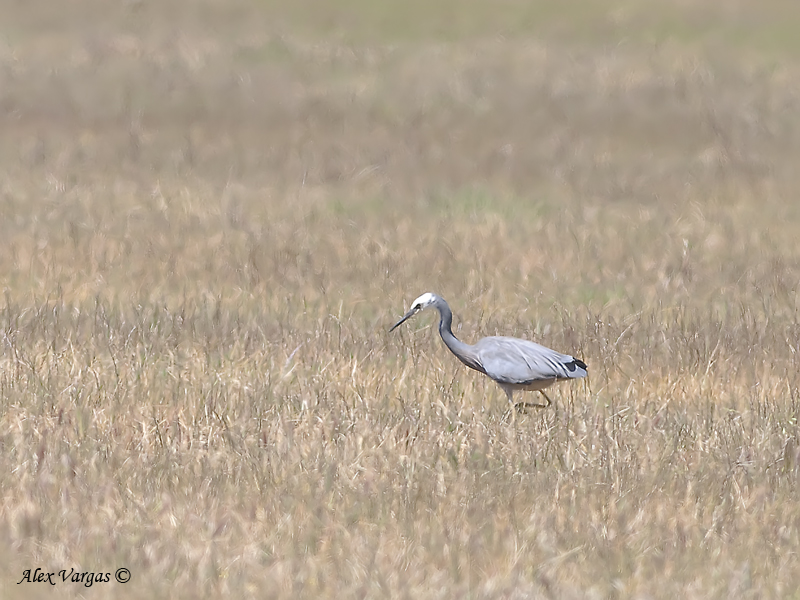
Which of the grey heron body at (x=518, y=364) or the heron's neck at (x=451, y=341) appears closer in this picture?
the grey heron body at (x=518, y=364)

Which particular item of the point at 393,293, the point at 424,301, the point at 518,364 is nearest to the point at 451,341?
the point at 424,301

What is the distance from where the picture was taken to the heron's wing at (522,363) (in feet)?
25.9

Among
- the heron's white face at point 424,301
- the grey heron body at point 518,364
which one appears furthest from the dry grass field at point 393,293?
the heron's white face at point 424,301

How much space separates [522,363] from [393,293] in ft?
13.8

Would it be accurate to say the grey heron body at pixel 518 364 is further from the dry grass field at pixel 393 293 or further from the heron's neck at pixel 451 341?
the dry grass field at pixel 393 293

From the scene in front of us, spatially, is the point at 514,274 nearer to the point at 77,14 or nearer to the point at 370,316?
the point at 370,316

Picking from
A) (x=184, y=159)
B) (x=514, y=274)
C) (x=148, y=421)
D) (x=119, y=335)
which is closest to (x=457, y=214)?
(x=514, y=274)

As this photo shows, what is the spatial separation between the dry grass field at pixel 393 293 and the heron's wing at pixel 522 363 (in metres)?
0.21

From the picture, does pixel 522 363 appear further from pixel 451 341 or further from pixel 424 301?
pixel 424 301

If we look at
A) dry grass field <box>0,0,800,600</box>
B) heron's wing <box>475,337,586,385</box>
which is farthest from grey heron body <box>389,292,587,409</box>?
dry grass field <box>0,0,800,600</box>

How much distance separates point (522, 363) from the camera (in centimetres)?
791

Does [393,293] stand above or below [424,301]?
below

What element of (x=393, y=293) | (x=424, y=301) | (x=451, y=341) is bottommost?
(x=393, y=293)

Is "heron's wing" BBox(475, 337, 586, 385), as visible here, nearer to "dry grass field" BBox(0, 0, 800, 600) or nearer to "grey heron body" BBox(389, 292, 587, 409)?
"grey heron body" BBox(389, 292, 587, 409)
